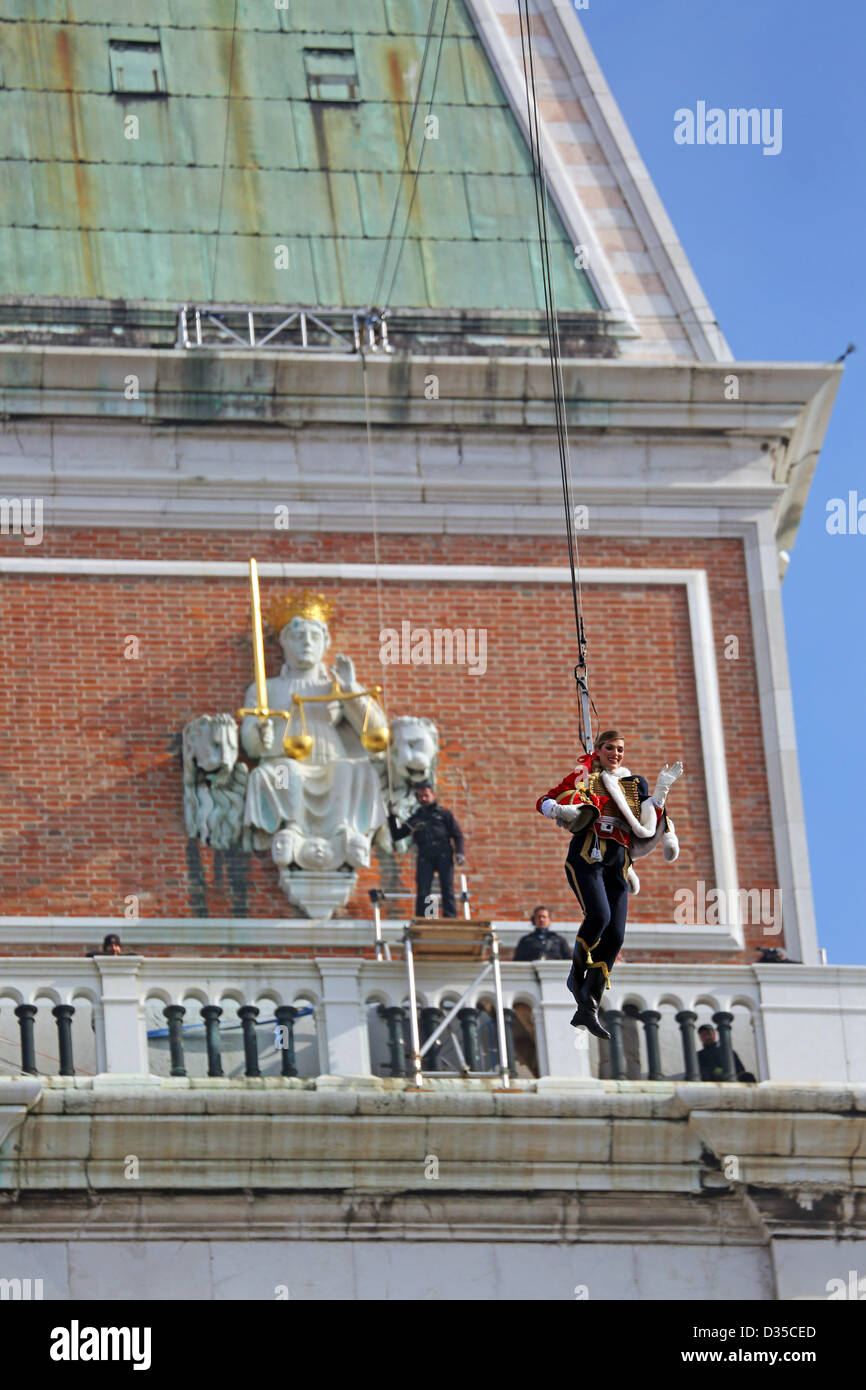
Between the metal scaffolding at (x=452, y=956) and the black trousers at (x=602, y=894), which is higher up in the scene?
the metal scaffolding at (x=452, y=956)

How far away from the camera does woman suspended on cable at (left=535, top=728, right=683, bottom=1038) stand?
22.6 m

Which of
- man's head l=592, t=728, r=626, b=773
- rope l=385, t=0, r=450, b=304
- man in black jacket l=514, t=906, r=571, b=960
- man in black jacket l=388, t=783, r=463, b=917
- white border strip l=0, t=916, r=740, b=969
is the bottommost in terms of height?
man's head l=592, t=728, r=626, b=773

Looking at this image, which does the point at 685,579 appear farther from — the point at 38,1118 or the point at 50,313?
the point at 38,1118

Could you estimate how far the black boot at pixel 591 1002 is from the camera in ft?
75.2

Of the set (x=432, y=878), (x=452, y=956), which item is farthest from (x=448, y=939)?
(x=432, y=878)

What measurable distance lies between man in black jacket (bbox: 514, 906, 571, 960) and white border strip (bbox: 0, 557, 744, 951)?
252 cm

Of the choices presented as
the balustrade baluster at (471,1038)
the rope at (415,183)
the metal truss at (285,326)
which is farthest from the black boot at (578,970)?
the rope at (415,183)

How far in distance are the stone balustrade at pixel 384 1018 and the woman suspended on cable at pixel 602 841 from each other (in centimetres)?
303

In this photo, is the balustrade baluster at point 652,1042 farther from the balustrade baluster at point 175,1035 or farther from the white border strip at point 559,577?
the white border strip at point 559,577

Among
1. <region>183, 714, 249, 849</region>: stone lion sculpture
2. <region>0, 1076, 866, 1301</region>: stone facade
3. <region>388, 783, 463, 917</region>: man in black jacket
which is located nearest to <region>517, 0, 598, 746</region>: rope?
<region>388, 783, 463, 917</region>: man in black jacket

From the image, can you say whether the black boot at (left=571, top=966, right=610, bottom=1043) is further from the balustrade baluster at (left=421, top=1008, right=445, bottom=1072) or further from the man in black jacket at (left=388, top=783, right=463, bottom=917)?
the man in black jacket at (left=388, top=783, right=463, bottom=917)

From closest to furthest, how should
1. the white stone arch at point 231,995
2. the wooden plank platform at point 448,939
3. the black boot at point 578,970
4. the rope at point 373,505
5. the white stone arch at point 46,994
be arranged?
the black boot at point 578,970 → the white stone arch at point 46,994 → the white stone arch at point 231,995 → the wooden plank platform at point 448,939 → the rope at point 373,505

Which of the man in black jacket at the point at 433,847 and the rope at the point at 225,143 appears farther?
the rope at the point at 225,143

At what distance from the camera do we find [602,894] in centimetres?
2283
